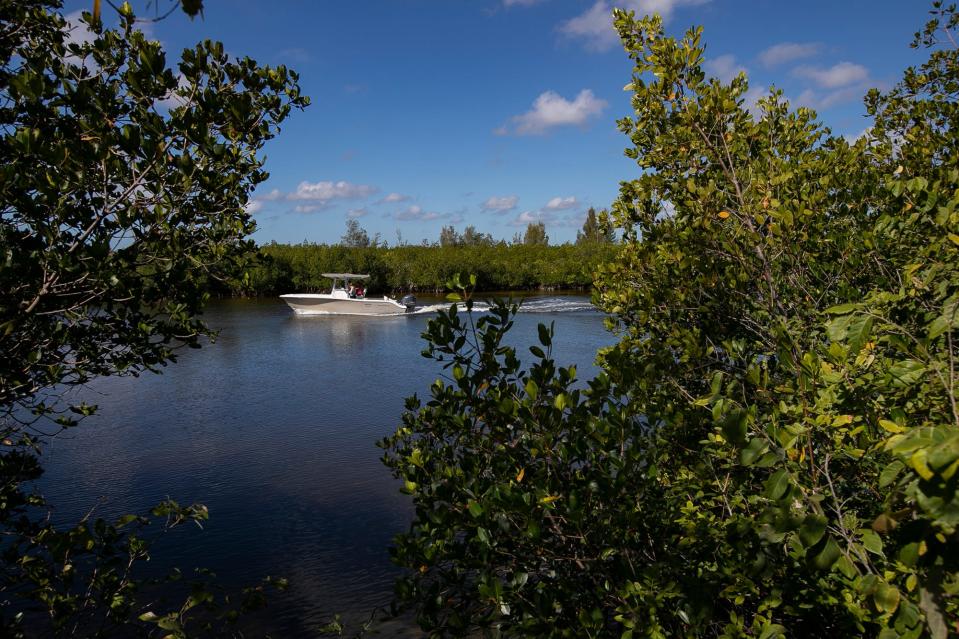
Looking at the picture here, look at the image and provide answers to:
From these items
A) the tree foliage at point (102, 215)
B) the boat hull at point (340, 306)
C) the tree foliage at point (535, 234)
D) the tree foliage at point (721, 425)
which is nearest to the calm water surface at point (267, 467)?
the tree foliage at point (102, 215)

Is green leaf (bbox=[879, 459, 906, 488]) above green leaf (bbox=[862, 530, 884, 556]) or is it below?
above

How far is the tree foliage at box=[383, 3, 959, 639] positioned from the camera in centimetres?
202

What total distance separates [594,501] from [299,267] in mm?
72522

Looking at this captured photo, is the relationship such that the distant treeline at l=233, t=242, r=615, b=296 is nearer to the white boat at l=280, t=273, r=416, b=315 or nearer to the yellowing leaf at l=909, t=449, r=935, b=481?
the white boat at l=280, t=273, r=416, b=315

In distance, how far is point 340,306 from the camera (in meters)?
50.1

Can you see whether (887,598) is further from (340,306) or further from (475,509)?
(340,306)

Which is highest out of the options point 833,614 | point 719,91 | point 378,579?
point 719,91

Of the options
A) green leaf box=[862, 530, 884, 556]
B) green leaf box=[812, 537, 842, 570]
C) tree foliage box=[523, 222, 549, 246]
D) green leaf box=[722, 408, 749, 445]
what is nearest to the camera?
green leaf box=[812, 537, 842, 570]

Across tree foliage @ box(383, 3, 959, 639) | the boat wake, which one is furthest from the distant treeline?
tree foliage @ box(383, 3, 959, 639)

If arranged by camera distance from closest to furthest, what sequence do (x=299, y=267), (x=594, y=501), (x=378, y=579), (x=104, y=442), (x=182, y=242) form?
(x=594, y=501) < (x=182, y=242) < (x=378, y=579) < (x=104, y=442) < (x=299, y=267)

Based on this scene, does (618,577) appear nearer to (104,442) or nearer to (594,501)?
(594,501)

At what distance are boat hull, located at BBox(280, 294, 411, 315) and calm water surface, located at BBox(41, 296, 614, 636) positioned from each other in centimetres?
1938

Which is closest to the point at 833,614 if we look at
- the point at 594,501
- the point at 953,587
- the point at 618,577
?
the point at 618,577

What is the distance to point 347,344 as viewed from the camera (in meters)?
35.0
